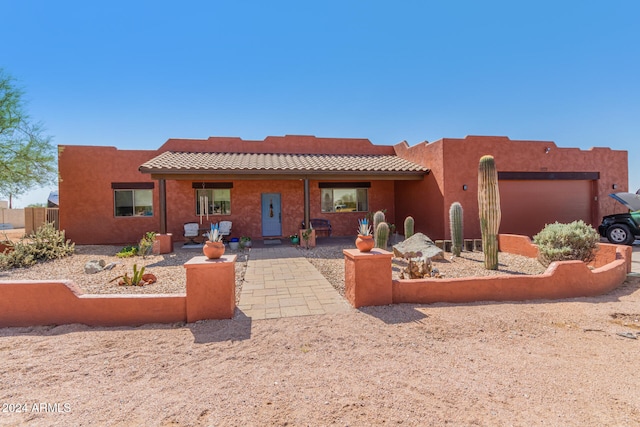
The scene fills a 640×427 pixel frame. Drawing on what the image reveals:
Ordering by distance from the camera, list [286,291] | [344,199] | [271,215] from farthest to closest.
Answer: [344,199], [271,215], [286,291]

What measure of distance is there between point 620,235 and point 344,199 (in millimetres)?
9800

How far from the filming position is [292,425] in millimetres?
2180

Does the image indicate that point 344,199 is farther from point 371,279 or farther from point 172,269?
point 371,279

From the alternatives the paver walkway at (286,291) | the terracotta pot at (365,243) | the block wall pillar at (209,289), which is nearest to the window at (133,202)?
the paver walkway at (286,291)

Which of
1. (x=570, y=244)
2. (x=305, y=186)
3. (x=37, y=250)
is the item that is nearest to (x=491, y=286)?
(x=570, y=244)

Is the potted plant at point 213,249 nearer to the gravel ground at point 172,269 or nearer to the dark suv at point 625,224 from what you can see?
the gravel ground at point 172,269

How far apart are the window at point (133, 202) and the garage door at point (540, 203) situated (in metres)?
14.2

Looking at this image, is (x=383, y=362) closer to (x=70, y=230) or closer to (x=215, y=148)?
(x=215, y=148)

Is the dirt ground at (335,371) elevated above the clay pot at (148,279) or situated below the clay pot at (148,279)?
below

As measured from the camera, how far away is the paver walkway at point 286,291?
4.53m

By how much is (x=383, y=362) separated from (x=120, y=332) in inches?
131

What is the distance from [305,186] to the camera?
1073 centimetres

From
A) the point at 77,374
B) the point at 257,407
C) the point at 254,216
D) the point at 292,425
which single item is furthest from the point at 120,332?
the point at 254,216

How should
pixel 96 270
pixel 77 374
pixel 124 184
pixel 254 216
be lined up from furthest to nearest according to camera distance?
pixel 254 216, pixel 124 184, pixel 96 270, pixel 77 374
